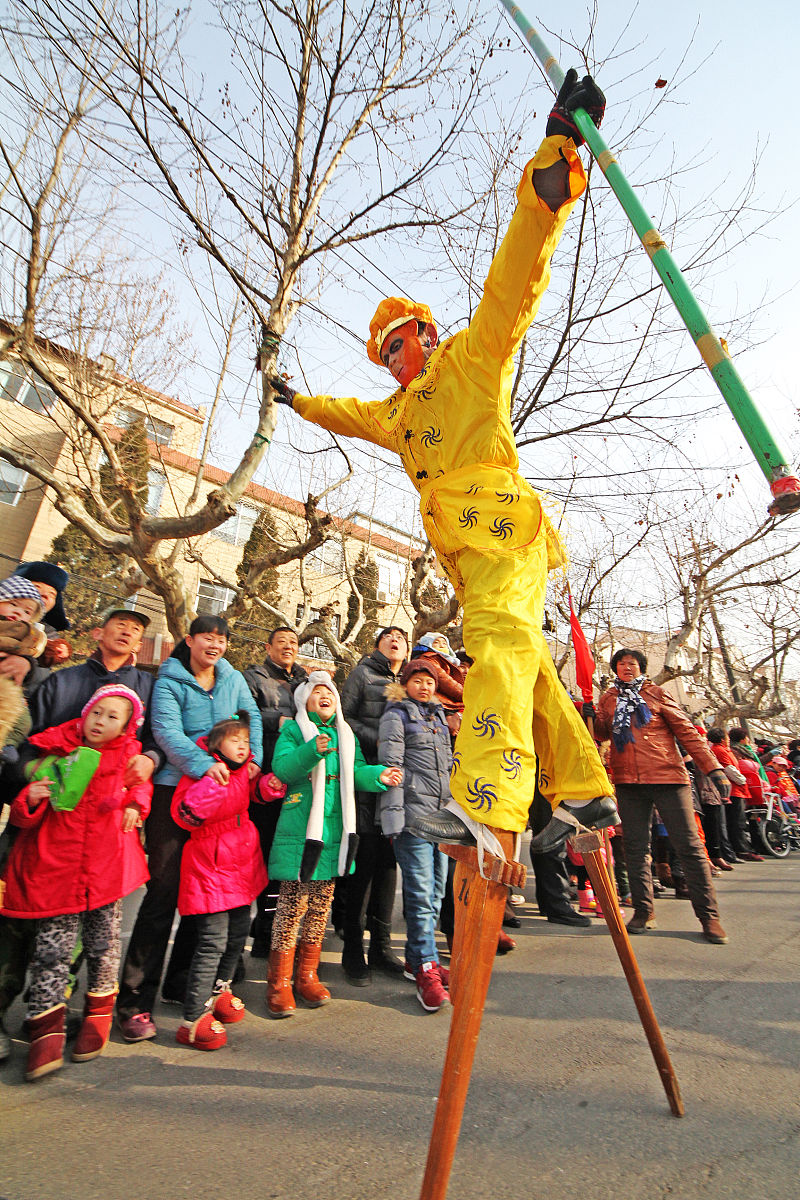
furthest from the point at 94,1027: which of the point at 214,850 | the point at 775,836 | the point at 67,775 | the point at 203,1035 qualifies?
the point at 775,836

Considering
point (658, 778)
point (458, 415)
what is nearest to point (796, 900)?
point (658, 778)

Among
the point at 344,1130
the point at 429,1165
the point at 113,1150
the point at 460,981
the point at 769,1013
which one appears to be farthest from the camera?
the point at 769,1013

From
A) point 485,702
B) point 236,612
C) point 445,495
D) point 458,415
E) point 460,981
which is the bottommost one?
point 460,981

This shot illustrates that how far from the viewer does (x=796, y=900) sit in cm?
548

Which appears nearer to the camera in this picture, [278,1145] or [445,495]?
[278,1145]

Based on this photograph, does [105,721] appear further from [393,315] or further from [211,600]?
[211,600]

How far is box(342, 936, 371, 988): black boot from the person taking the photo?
3.27 metres

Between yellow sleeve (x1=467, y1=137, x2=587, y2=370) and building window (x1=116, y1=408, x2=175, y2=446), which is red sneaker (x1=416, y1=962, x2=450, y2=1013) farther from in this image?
building window (x1=116, y1=408, x2=175, y2=446)

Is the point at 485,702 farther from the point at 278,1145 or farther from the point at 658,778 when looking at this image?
the point at 658,778

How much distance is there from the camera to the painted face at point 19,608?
9.55 ft

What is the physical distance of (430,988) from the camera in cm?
288

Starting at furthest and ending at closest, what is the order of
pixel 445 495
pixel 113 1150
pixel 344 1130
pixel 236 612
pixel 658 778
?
pixel 236 612, pixel 658 778, pixel 445 495, pixel 344 1130, pixel 113 1150

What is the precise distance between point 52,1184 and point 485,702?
1.55 metres

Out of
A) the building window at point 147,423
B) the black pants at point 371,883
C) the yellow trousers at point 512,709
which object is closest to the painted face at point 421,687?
the black pants at point 371,883
